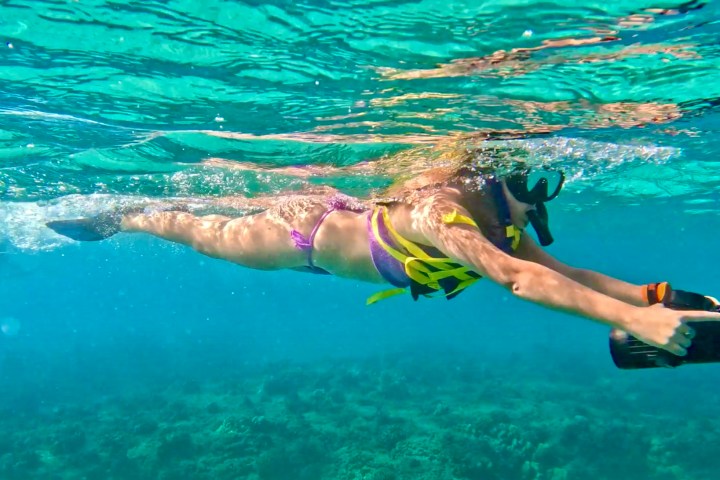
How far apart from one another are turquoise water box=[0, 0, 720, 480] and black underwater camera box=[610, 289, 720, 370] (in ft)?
10.8

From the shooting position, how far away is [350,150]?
10844 mm

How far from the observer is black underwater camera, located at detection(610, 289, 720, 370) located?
334cm

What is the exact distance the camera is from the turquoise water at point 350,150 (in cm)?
591

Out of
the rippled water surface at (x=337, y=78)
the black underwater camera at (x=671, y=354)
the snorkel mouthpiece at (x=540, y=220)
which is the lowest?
the black underwater camera at (x=671, y=354)

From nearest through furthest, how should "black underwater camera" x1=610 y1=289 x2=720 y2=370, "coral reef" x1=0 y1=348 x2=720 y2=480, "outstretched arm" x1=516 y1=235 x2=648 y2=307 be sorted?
"black underwater camera" x1=610 y1=289 x2=720 y2=370, "outstretched arm" x1=516 y1=235 x2=648 y2=307, "coral reef" x1=0 y1=348 x2=720 y2=480

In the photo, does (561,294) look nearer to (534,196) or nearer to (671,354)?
(671,354)

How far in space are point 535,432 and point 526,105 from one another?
41.5 ft

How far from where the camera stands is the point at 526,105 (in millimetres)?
8422

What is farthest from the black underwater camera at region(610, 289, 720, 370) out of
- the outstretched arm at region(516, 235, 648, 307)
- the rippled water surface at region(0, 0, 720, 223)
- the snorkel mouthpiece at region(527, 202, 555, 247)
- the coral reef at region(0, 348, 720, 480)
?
the coral reef at region(0, 348, 720, 480)

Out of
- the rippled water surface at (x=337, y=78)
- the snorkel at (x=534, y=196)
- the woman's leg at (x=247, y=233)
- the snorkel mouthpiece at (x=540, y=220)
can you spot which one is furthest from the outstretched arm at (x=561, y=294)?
the woman's leg at (x=247, y=233)

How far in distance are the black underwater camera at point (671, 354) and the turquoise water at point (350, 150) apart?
3.30 metres

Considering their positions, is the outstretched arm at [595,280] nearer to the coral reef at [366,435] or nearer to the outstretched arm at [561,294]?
the outstretched arm at [561,294]

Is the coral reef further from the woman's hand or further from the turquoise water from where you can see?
the woman's hand

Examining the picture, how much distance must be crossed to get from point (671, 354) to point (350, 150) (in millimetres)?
8145
